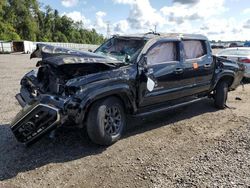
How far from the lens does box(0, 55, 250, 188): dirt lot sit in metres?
3.99

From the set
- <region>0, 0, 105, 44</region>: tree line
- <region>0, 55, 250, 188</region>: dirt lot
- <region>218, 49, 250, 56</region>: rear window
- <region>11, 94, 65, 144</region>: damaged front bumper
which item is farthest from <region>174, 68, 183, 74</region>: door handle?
<region>0, 0, 105, 44</region>: tree line

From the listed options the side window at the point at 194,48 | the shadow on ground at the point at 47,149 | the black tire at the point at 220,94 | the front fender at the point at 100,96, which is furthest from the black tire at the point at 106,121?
the black tire at the point at 220,94

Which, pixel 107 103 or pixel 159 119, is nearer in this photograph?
pixel 107 103

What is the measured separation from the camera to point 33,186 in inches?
151

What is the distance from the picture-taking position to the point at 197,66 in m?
6.64

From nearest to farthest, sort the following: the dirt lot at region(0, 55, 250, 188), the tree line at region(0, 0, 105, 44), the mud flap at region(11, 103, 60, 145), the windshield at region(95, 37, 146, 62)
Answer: the dirt lot at region(0, 55, 250, 188) → the mud flap at region(11, 103, 60, 145) → the windshield at region(95, 37, 146, 62) → the tree line at region(0, 0, 105, 44)

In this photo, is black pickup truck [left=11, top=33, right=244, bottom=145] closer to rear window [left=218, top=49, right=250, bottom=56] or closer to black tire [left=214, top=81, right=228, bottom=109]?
black tire [left=214, top=81, right=228, bottom=109]

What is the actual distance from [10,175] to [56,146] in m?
1.08

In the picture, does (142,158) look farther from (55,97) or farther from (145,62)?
(145,62)

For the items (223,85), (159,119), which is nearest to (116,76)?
(159,119)

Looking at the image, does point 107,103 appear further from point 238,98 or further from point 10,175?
point 238,98

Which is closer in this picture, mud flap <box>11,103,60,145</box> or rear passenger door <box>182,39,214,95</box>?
mud flap <box>11,103,60,145</box>

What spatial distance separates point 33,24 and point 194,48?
79016 mm

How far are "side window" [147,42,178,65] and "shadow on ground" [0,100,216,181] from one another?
1.34 meters
